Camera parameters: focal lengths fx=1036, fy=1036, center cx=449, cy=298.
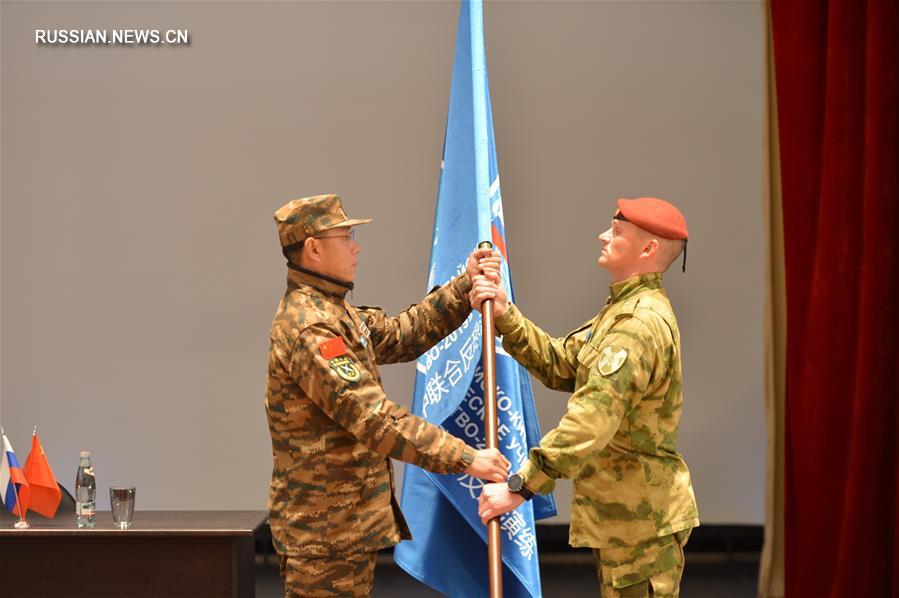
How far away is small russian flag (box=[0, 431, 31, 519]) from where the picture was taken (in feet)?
11.3

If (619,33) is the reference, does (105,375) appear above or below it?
below

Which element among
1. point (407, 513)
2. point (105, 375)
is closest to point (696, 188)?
point (407, 513)

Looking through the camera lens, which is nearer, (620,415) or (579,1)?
(620,415)

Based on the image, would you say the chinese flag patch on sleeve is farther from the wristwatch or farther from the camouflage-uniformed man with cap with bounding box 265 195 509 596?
the wristwatch

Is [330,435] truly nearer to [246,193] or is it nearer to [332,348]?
[332,348]

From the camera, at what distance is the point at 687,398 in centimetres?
466

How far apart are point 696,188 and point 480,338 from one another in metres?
2.13

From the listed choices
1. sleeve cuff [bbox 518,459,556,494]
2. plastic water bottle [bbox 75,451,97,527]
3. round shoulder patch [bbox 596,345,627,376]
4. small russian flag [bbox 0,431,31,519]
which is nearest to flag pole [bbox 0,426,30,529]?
small russian flag [bbox 0,431,31,519]

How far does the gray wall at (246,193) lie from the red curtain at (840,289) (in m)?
0.56

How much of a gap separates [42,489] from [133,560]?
1.46 ft

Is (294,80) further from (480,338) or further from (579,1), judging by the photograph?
(480,338)

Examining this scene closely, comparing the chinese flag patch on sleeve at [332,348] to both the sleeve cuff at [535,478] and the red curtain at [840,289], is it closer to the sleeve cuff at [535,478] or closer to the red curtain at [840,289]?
the sleeve cuff at [535,478]

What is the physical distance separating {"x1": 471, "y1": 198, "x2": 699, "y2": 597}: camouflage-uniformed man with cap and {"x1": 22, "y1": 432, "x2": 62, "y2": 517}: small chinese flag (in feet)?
5.68

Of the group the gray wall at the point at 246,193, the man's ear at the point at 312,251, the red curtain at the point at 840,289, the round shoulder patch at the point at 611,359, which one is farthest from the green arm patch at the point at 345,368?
the red curtain at the point at 840,289
